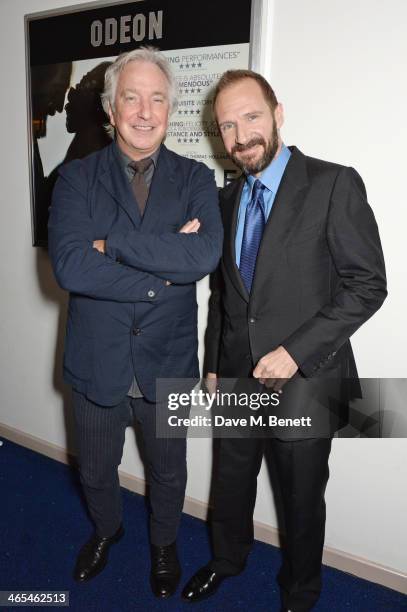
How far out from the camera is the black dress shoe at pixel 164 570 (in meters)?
1.87

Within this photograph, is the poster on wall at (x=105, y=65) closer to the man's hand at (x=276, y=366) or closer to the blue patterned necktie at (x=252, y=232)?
the blue patterned necktie at (x=252, y=232)

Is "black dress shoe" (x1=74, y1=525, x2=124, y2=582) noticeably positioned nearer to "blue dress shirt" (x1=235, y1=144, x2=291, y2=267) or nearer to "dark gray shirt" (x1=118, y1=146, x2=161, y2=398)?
"dark gray shirt" (x1=118, y1=146, x2=161, y2=398)

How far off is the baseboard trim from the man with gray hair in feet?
2.52

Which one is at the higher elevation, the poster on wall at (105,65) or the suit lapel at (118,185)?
the poster on wall at (105,65)

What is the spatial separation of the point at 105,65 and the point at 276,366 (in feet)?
5.13

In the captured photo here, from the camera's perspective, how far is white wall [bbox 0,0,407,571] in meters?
1.60

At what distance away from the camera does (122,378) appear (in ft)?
5.36

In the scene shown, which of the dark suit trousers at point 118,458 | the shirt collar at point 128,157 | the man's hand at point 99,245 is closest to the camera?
the man's hand at point 99,245

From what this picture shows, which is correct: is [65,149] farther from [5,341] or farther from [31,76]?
[5,341]

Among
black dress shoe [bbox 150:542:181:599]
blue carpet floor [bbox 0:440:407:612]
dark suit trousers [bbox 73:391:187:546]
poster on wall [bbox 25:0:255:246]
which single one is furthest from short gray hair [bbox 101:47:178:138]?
blue carpet floor [bbox 0:440:407:612]

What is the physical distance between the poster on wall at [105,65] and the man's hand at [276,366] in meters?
0.84

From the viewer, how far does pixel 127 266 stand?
58.1 inches

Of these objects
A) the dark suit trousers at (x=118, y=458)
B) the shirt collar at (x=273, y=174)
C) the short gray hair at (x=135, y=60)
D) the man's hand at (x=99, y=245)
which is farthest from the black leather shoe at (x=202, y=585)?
the short gray hair at (x=135, y=60)

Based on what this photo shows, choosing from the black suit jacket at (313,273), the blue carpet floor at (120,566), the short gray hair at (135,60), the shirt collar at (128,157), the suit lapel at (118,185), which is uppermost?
the short gray hair at (135,60)
